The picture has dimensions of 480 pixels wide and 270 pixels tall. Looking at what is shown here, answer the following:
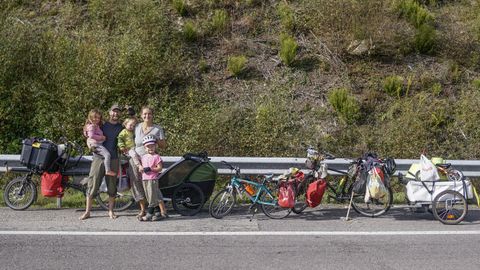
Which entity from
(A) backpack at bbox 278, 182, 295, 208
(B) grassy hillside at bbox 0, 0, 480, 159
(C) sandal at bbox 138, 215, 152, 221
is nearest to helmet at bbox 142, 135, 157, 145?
(C) sandal at bbox 138, 215, 152, 221

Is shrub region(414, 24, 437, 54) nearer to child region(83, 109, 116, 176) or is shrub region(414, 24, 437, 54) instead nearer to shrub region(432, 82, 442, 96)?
shrub region(432, 82, 442, 96)

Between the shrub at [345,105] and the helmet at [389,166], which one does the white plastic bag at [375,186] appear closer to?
the helmet at [389,166]

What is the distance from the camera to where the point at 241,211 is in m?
8.91

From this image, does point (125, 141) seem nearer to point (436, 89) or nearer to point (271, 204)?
point (271, 204)

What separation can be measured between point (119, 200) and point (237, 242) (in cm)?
269

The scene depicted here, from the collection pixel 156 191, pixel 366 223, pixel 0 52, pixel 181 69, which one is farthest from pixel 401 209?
pixel 0 52

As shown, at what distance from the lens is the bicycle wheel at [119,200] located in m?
8.96

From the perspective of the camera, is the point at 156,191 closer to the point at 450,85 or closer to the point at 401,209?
the point at 401,209

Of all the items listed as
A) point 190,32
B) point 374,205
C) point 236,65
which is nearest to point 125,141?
point 374,205

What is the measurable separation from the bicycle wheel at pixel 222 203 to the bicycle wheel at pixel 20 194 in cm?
279

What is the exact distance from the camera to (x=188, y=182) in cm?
870

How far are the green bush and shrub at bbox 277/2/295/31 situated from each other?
2.94 m

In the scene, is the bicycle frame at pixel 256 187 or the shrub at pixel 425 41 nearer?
the bicycle frame at pixel 256 187

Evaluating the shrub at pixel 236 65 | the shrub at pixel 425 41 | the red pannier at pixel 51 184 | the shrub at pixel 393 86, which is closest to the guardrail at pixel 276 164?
the red pannier at pixel 51 184
